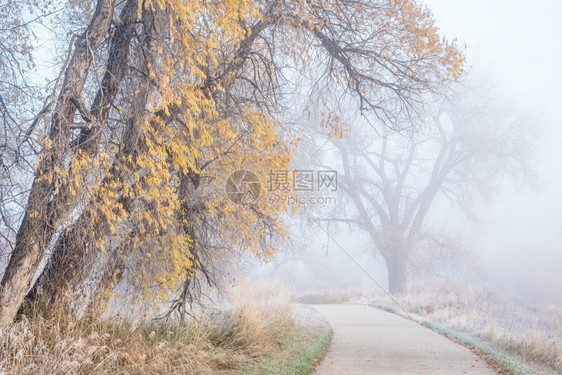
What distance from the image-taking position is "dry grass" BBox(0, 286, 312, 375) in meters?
4.34

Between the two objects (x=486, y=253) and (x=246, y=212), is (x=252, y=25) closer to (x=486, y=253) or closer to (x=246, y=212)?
(x=246, y=212)

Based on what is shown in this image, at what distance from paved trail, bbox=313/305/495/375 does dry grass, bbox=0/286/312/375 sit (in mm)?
1206

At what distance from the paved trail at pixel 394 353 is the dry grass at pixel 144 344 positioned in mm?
1206

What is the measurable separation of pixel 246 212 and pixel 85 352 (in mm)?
3280

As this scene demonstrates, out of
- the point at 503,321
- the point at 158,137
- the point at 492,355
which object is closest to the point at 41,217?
the point at 158,137

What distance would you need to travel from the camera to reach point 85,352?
456 cm

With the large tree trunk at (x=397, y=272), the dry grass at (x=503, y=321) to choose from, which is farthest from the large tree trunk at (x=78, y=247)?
the large tree trunk at (x=397, y=272)

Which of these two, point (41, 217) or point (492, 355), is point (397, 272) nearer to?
point (492, 355)

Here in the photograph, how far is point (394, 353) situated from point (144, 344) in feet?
15.3

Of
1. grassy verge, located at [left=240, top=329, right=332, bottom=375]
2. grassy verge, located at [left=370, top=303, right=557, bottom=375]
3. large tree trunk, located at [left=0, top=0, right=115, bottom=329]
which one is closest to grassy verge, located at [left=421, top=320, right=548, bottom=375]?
grassy verge, located at [left=370, top=303, right=557, bottom=375]

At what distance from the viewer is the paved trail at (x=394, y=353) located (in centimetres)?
681

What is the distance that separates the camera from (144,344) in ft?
18.1

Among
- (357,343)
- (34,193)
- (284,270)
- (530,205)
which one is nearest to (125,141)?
(34,193)

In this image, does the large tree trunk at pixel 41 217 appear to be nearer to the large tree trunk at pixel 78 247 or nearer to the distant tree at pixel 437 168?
the large tree trunk at pixel 78 247
